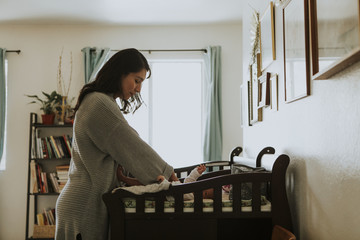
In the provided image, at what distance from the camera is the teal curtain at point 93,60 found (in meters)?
4.73

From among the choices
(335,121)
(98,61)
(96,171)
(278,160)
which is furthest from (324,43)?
(98,61)

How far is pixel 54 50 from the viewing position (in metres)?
4.86

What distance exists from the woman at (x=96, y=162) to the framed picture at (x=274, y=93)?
0.78 meters

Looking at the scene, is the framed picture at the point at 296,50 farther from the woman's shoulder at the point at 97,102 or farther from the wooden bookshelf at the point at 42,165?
the wooden bookshelf at the point at 42,165

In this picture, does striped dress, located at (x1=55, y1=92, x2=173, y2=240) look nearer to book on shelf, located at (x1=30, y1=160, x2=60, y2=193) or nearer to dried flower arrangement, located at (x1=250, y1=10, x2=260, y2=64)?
dried flower arrangement, located at (x1=250, y1=10, x2=260, y2=64)

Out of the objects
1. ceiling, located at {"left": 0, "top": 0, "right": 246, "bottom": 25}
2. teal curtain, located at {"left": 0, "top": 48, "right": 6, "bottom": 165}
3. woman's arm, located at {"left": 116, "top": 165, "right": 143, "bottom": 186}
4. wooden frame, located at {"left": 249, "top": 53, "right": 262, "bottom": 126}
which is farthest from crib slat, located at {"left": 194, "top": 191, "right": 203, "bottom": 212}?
teal curtain, located at {"left": 0, "top": 48, "right": 6, "bottom": 165}

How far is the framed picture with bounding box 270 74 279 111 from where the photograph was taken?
85.3 inches

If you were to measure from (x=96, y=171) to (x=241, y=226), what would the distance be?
0.65 meters

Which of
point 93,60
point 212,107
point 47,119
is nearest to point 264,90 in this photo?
point 212,107

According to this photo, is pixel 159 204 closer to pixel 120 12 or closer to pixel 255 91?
pixel 255 91

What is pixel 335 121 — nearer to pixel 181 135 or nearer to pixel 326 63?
pixel 326 63

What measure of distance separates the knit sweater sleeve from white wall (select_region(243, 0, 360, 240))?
641 mm

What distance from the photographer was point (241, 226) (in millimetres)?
1750

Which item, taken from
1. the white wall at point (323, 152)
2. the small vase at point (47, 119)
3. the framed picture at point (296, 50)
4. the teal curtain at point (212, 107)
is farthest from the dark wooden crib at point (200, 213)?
the small vase at point (47, 119)
